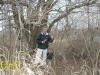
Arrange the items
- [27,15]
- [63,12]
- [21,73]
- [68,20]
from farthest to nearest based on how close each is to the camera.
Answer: [68,20] → [63,12] → [27,15] → [21,73]

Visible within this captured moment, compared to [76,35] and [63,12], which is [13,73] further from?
[76,35]

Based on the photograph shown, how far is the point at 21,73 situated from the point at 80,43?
16.9 feet

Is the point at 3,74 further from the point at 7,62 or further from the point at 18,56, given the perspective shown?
the point at 18,56

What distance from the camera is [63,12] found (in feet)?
17.3

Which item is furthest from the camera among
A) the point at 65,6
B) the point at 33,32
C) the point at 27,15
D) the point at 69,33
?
the point at 69,33

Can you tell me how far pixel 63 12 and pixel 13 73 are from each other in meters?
3.45

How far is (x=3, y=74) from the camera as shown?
241 cm

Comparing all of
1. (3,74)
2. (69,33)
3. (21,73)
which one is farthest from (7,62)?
(69,33)

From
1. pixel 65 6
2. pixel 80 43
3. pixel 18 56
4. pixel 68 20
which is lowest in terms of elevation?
pixel 80 43

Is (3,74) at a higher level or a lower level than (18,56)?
lower

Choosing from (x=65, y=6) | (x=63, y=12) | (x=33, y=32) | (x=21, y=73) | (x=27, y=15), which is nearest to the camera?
(x=21, y=73)

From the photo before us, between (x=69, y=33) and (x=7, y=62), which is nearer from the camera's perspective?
(x=7, y=62)

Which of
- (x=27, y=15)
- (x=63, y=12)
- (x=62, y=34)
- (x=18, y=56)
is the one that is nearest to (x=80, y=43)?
(x=62, y=34)

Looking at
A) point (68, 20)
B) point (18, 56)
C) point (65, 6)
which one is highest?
point (65, 6)
